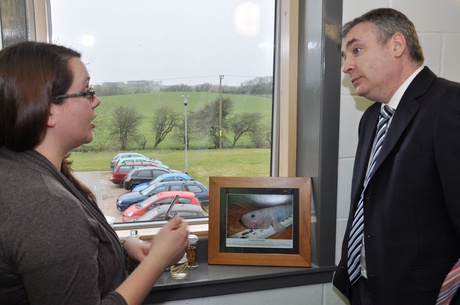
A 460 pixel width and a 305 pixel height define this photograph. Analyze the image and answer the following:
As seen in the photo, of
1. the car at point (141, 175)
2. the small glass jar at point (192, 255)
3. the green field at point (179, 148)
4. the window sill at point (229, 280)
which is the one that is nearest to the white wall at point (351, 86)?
the window sill at point (229, 280)

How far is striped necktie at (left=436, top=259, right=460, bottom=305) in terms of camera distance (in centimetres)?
117

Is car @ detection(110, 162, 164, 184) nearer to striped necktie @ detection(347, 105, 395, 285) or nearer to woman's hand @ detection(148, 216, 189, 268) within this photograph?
woman's hand @ detection(148, 216, 189, 268)

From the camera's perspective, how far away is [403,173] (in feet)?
4.09

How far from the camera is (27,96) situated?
2.87ft

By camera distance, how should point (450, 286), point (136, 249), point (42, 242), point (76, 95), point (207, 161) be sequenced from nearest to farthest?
point (42, 242) < point (76, 95) < point (450, 286) < point (136, 249) < point (207, 161)

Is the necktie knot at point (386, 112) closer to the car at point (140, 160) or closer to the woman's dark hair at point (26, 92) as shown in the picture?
the car at point (140, 160)

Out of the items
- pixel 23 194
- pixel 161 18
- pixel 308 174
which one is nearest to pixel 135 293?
pixel 23 194

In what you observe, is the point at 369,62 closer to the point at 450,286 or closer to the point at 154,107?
the point at 450,286

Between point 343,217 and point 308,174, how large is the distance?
24cm

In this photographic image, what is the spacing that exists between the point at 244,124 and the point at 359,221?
0.74 meters

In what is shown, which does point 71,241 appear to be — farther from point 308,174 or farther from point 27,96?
point 308,174

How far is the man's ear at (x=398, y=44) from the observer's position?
4.39 ft

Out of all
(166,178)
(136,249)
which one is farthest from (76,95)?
(166,178)

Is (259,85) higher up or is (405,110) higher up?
(259,85)
